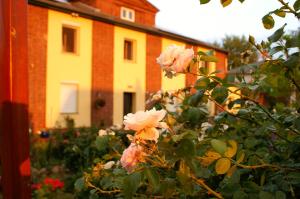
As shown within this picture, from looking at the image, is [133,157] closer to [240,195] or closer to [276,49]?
[240,195]

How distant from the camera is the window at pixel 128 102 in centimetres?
2020

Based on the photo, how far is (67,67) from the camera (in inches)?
649

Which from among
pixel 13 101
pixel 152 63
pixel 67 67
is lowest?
pixel 13 101

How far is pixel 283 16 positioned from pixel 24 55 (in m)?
1.19

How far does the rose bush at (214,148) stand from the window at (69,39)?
14923 mm

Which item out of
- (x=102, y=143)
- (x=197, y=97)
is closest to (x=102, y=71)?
(x=102, y=143)

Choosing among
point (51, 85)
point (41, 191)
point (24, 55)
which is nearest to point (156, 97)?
point (24, 55)

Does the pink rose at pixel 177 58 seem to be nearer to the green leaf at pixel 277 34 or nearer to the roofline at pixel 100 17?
the green leaf at pixel 277 34

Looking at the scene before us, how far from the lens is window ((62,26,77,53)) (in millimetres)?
16531

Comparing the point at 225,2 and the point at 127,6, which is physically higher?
the point at 127,6

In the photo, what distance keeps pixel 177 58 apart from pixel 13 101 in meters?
0.72

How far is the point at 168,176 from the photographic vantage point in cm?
152

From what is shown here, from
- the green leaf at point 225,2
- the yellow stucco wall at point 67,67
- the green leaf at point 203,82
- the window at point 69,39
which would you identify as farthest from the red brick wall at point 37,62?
the green leaf at point 225,2

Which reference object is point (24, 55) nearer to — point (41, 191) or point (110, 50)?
point (41, 191)
